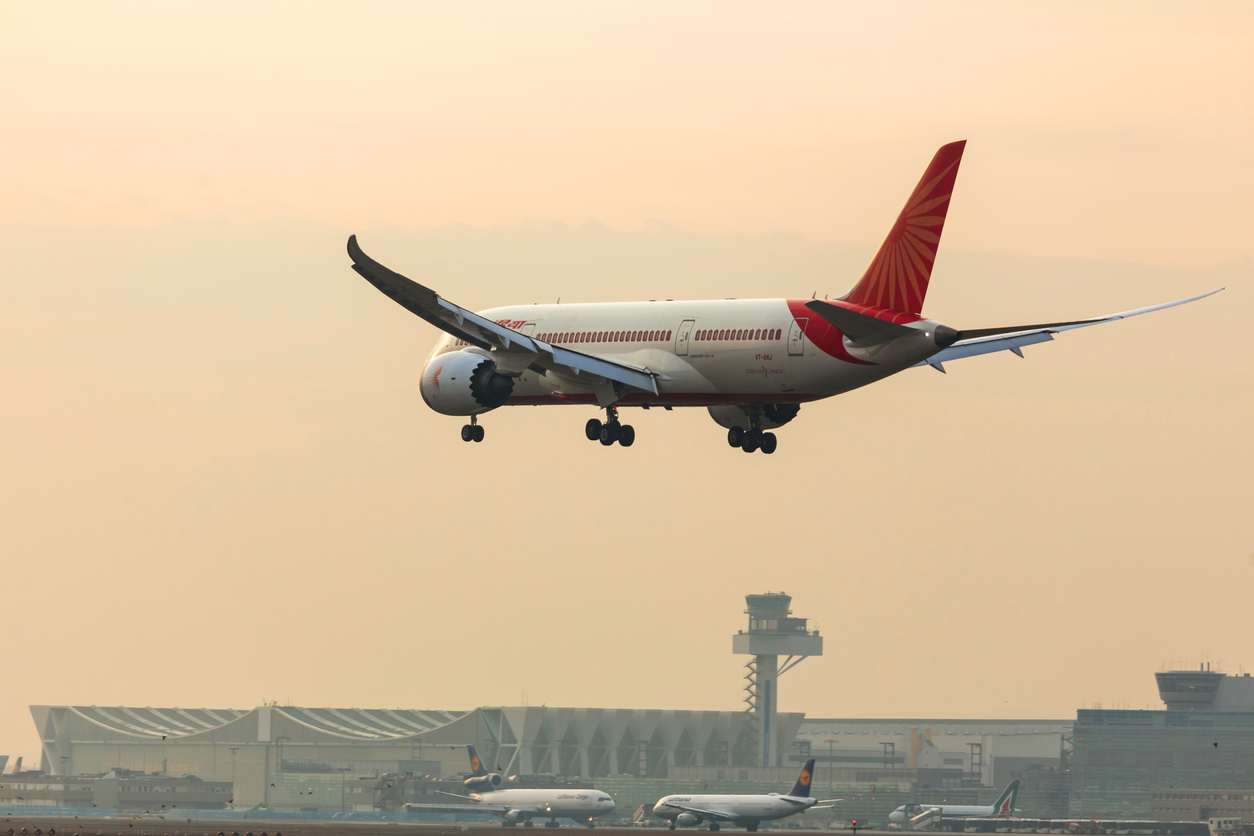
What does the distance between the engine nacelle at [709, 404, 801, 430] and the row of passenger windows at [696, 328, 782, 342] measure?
3.94m

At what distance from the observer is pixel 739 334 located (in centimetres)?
6750

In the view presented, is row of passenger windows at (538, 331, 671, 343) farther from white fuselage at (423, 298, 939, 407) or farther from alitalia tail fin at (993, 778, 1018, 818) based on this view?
alitalia tail fin at (993, 778, 1018, 818)

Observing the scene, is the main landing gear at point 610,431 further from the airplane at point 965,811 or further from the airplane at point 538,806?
the airplane at point 965,811

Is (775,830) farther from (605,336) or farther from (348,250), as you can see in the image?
(348,250)

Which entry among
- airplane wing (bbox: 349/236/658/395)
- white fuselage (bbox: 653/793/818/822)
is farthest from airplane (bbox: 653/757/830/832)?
airplane wing (bbox: 349/236/658/395)

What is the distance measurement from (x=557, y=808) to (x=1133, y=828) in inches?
2445

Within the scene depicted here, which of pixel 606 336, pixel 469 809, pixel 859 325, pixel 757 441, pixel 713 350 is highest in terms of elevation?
pixel 606 336

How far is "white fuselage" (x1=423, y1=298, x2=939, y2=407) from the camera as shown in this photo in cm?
6462

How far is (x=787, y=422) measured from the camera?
73.5m

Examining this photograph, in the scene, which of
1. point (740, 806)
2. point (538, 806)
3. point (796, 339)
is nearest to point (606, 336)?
point (796, 339)

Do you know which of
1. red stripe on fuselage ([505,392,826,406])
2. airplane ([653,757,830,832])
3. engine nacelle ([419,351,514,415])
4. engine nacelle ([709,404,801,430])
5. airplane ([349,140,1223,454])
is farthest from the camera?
airplane ([653,757,830,832])

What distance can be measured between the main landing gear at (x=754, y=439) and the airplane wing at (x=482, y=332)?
5574mm

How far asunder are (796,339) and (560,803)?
120154 mm

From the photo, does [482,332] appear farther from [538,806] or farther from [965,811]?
[965,811]
